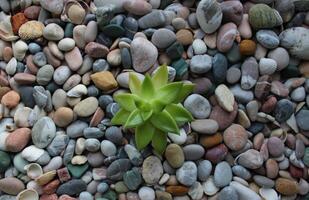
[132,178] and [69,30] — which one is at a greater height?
[69,30]

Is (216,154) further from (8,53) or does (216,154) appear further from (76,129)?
(8,53)

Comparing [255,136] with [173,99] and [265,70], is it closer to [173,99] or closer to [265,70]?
[265,70]

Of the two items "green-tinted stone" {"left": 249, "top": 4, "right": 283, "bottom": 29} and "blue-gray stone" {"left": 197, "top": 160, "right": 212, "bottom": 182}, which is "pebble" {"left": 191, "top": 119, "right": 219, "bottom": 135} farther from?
Answer: "green-tinted stone" {"left": 249, "top": 4, "right": 283, "bottom": 29}

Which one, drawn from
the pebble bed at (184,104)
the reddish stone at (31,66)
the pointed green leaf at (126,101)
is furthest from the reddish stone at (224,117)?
the reddish stone at (31,66)

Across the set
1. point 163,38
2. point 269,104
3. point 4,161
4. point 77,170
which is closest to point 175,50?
point 163,38

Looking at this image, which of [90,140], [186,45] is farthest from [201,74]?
[90,140]

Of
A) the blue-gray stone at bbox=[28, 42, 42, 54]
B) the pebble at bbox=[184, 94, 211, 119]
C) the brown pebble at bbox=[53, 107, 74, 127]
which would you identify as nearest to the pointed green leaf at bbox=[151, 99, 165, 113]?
the pebble at bbox=[184, 94, 211, 119]
